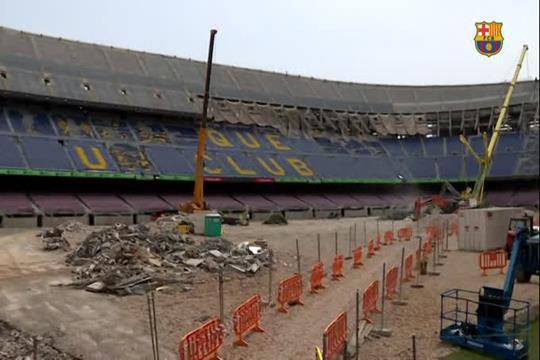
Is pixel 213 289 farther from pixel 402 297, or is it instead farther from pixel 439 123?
pixel 439 123

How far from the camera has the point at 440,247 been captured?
24.8 meters

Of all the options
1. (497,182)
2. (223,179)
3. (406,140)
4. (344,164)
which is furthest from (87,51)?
(497,182)

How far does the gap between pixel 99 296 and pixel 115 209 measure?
19169mm

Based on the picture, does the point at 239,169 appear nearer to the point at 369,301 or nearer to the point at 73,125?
the point at 73,125

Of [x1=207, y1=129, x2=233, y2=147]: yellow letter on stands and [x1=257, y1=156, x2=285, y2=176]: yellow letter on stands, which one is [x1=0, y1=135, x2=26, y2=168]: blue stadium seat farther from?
[x1=257, y1=156, x2=285, y2=176]: yellow letter on stands

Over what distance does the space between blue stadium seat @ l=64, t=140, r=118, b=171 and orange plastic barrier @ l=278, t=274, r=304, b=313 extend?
72.2 feet

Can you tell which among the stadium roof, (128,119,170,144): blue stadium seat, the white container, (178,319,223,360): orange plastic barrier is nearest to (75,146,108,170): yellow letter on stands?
the stadium roof

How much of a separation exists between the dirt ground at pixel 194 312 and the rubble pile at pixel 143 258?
1.56 feet

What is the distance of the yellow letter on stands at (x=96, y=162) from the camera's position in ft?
104

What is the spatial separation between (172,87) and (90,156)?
14073mm

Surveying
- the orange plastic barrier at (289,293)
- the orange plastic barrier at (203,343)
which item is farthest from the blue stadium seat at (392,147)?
the orange plastic barrier at (203,343)

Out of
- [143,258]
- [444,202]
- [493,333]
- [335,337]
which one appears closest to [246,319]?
[335,337]

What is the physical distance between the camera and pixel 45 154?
99.2 ft

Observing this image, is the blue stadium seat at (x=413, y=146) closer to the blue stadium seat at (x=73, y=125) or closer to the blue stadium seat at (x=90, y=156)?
the blue stadium seat at (x=90, y=156)
